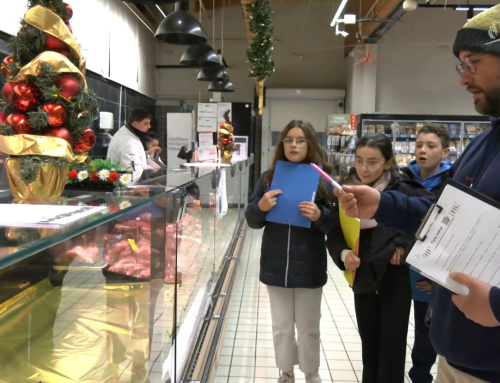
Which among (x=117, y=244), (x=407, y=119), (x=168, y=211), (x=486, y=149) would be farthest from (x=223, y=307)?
(x=407, y=119)

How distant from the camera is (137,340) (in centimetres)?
152

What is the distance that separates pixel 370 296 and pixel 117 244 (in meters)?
1.54

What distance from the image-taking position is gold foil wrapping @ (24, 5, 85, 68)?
4.80 ft

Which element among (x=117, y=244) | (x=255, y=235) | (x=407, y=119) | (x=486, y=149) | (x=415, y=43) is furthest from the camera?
(x=415, y=43)

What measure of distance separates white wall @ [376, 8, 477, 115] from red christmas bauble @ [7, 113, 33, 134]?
12121mm

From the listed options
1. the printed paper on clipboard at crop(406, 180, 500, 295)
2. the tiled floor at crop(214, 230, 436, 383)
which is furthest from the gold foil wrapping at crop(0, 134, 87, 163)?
the tiled floor at crop(214, 230, 436, 383)

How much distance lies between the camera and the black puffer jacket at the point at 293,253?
7.98 feet

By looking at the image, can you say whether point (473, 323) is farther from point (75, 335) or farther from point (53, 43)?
point (53, 43)

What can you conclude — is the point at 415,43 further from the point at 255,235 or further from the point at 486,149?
the point at 486,149

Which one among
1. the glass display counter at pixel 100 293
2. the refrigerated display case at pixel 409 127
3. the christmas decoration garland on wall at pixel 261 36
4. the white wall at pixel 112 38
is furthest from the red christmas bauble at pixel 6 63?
the refrigerated display case at pixel 409 127

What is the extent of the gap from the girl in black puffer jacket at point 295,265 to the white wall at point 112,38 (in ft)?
15.8

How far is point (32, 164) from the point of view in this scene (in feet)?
4.67

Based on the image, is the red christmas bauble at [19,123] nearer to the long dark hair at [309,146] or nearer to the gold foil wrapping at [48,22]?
the gold foil wrapping at [48,22]

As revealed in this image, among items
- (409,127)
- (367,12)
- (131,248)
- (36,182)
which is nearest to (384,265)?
(131,248)
